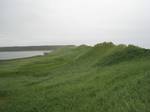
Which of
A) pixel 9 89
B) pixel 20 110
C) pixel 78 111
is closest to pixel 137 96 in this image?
pixel 78 111

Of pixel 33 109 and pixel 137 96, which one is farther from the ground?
pixel 137 96

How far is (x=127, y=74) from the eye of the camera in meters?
21.6

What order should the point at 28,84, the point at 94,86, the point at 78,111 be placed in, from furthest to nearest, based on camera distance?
the point at 28,84
the point at 94,86
the point at 78,111

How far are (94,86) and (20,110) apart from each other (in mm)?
7046

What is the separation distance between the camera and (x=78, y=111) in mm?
14305

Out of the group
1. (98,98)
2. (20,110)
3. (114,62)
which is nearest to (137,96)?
(98,98)

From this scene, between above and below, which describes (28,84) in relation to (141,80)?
below

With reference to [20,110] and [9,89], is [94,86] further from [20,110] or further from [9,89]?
[9,89]

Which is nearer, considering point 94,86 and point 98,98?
point 98,98

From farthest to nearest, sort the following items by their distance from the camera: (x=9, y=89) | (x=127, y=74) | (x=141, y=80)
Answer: (x=9, y=89) → (x=127, y=74) → (x=141, y=80)

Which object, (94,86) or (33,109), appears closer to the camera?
(33,109)

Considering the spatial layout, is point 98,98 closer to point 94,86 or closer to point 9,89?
Answer: point 94,86

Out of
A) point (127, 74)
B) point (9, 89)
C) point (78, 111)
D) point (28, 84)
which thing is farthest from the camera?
point (28, 84)

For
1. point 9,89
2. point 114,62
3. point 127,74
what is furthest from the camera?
point 114,62
